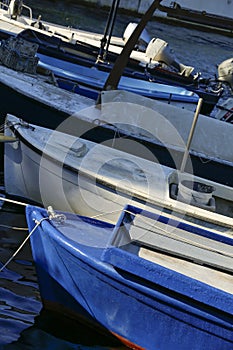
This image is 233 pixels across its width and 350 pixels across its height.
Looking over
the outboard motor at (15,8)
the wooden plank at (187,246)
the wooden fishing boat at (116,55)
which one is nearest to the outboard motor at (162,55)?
the wooden fishing boat at (116,55)

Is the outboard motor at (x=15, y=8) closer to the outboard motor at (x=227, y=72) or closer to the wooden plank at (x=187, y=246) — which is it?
the outboard motor at (x=227, y=72)

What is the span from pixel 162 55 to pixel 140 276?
1388cm

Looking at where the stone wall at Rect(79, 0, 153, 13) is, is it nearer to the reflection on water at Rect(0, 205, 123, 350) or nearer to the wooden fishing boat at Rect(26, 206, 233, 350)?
the reflection on water at Rect(0, 205, 123, 350)

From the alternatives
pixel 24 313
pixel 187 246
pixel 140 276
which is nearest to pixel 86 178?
pixel 187 246

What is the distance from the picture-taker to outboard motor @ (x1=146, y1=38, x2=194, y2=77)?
70.1 ft

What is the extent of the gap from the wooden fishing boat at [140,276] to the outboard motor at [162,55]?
12.0 m

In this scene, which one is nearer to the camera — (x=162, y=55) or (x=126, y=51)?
(x=126, y=51)

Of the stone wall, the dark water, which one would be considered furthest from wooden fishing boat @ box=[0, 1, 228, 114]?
the stone wall

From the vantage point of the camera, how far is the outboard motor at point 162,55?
2136cm

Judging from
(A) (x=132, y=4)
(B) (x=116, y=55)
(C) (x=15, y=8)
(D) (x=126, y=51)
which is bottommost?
(B) (x=116, y=55)

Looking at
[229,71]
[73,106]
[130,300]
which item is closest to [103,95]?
[73,106]

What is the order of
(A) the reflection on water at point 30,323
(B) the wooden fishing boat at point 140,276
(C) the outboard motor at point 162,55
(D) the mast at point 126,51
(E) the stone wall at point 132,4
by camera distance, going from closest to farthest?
(B) the wooden fishing boat at point 140,276 < (A) the reflection on water at point 30,323 < (D) the mast at point 126,51 < (C) the outboard motor at point 162,55 < (E) the stone wall at point 132,4

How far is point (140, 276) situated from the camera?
330 inches

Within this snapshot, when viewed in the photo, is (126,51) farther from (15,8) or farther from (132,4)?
(132,4)
